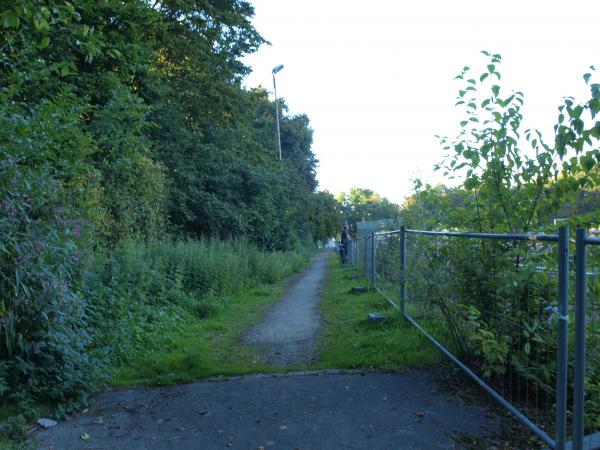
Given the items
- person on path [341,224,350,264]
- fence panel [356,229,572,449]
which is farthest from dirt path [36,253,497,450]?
person on path [341,224,350,264]

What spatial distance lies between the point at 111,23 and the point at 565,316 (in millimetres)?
11337

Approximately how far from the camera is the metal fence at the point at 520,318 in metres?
3.09

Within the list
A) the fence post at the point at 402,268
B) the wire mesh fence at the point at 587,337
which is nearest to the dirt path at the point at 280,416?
the wire mesh fence at the point at 587,337

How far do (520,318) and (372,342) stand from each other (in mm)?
2947

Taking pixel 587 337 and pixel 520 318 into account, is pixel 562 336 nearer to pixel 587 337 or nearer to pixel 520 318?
pixel 587 337

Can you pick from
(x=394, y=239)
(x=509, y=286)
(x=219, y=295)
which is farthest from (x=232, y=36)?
(x=509, y=286)

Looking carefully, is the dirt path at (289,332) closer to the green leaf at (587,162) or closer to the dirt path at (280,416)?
the dirt path at (280,416)

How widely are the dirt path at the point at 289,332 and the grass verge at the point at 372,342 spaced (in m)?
0.22

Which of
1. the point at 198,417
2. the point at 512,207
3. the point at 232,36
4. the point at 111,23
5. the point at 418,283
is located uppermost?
the point at 232,36

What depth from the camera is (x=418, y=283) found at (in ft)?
20.9

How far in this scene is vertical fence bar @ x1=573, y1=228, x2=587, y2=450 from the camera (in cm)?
294

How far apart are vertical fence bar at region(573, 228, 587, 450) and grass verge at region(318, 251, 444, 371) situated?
111 inches

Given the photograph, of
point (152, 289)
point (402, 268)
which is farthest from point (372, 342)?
point (152, 289)

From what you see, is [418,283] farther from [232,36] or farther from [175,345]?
[232,36]
